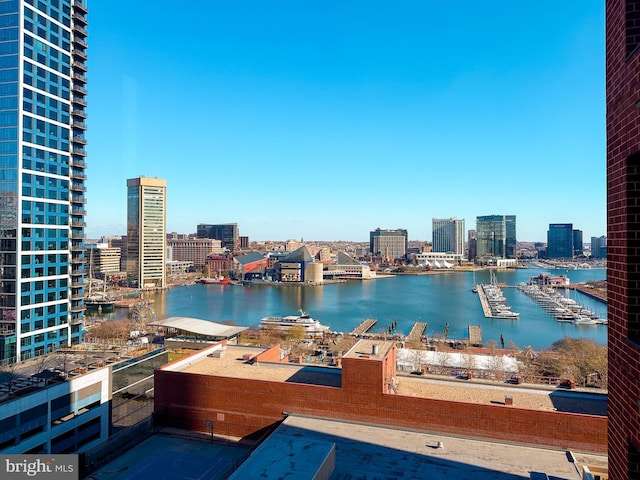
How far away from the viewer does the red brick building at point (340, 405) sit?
4.09 metres

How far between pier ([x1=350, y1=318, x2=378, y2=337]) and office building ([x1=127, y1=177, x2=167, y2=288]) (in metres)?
16.3

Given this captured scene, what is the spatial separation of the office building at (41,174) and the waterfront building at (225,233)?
1711 inches

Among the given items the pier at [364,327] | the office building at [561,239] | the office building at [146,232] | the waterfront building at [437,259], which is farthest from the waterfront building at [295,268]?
the office building at [561,239]

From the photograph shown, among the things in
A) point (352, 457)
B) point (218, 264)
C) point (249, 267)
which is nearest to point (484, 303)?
point (352, 457)

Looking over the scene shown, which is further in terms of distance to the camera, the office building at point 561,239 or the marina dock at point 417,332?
the office building at point 561,239

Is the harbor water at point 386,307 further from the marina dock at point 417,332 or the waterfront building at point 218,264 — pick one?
the waterfront building at point 218,264

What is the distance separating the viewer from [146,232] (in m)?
27.4

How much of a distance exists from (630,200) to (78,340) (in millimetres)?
11139

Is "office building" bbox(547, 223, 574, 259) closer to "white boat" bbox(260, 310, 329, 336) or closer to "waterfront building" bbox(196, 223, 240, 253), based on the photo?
"waterfront building" bbox(196, 223, 240, 253)

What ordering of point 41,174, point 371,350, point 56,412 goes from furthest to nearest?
point 41,174 < point 56,412 < point 371,350

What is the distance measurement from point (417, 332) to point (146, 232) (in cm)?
1962

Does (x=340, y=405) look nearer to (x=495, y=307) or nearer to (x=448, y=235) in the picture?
(x=495, y=307)

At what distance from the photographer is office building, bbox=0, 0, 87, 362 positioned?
8.16 meters

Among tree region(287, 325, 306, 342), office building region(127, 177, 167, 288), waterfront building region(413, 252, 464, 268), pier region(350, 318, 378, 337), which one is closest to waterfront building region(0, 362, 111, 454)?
tree region(287, 325, 306, 342)
